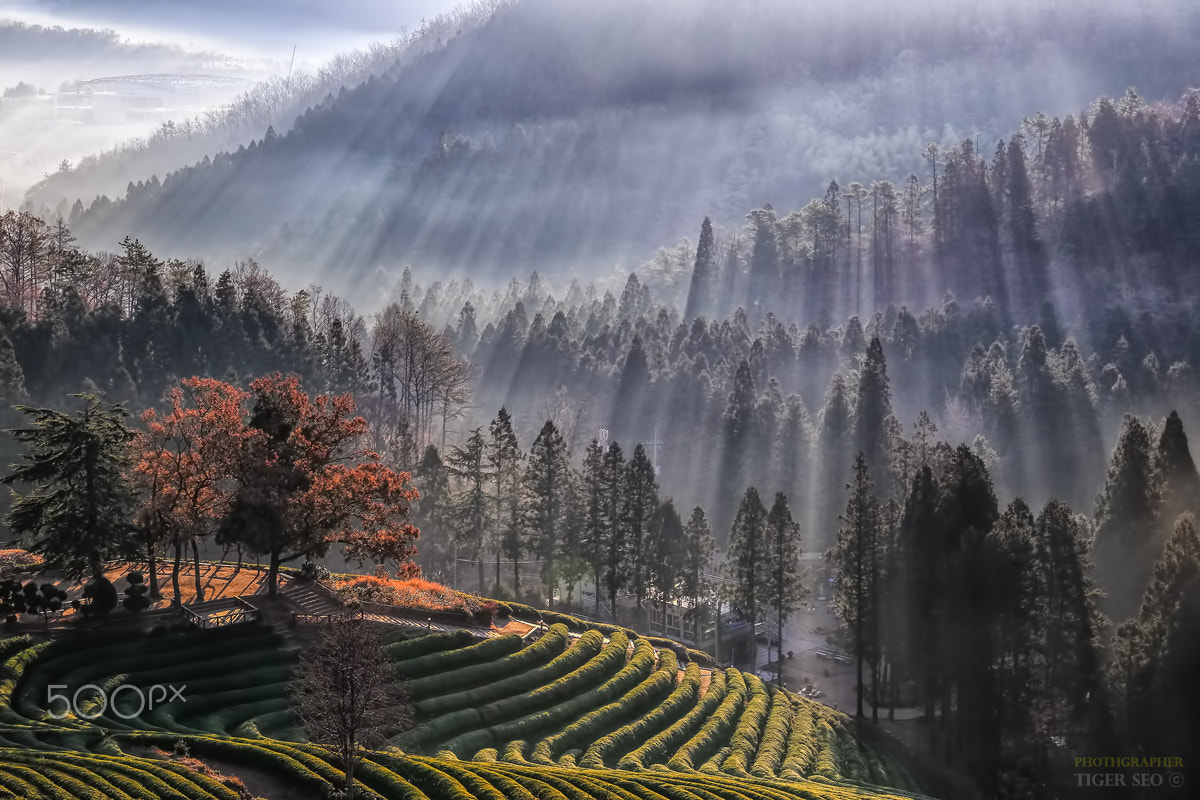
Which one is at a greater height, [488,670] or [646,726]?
[488,670]

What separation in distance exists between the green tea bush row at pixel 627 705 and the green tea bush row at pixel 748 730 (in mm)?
4341

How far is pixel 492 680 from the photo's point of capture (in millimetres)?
48062

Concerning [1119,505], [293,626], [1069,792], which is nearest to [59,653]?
[293,626]

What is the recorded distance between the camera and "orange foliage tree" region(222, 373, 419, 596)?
165ft

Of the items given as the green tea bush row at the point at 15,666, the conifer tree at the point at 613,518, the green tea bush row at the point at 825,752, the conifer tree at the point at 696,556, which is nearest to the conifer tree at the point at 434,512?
the conifer tree at the point at 613,518

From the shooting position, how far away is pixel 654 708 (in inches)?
1972

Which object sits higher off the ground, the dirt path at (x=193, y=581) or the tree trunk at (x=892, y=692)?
the dirt path at (x=193, y=581)

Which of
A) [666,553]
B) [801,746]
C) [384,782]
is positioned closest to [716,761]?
[801,746]

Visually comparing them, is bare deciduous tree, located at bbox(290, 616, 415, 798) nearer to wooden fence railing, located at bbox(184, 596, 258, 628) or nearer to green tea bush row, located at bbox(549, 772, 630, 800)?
green tea bush row, located at bbox(549, 772, 630, 800)

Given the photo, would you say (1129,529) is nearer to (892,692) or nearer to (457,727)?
(892,692)

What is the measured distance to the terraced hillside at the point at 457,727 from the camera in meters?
33.1

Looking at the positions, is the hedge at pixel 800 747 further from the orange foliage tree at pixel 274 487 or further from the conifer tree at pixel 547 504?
the conifer tree at pixel 547 504

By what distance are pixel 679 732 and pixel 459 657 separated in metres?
11.3

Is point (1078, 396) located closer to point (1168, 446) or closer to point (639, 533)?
point (1168, 446)
